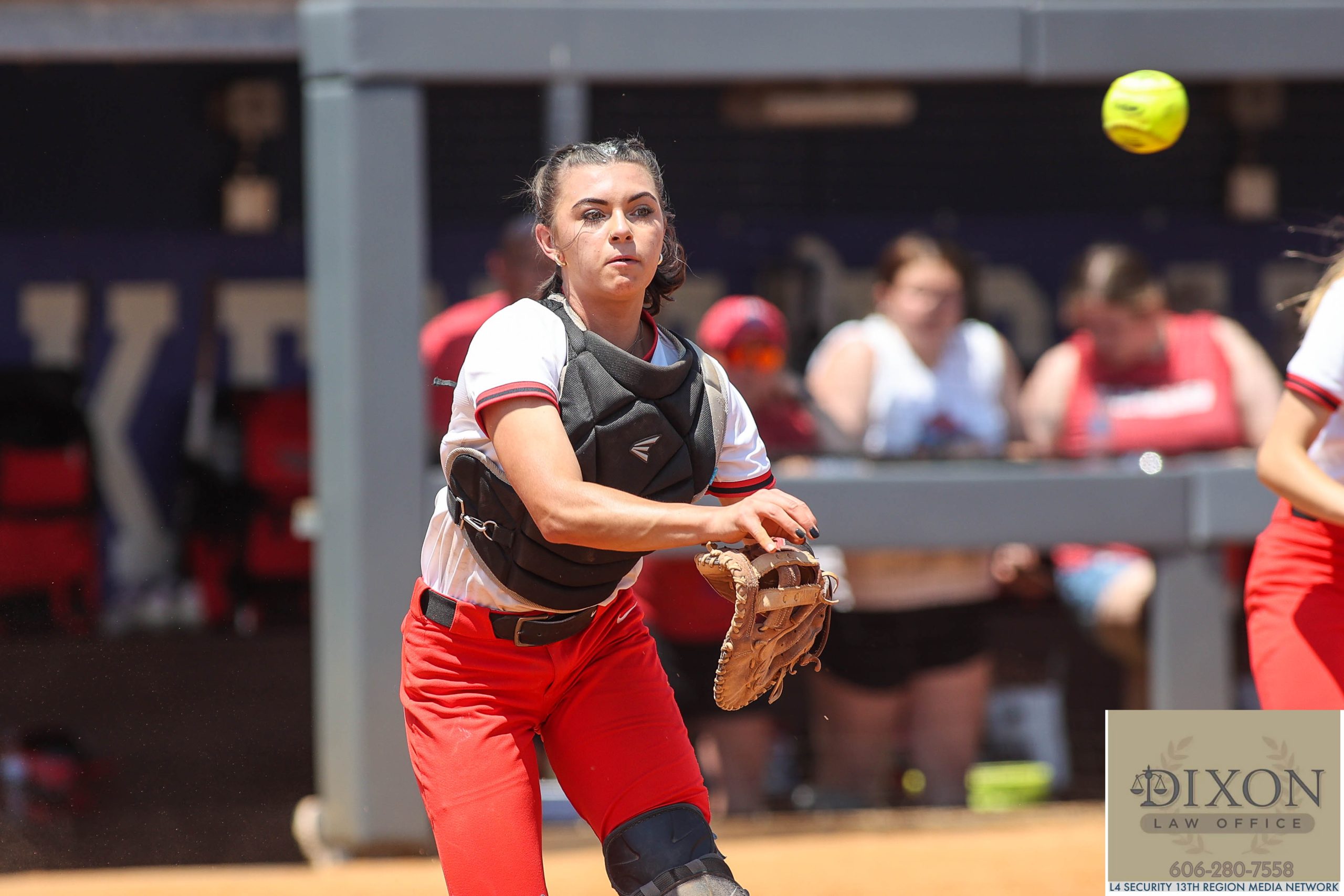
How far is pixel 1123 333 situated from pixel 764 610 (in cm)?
304

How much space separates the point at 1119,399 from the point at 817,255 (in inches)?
78.0

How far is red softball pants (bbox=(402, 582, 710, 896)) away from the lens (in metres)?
2.51

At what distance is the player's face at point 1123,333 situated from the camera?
5.08 m

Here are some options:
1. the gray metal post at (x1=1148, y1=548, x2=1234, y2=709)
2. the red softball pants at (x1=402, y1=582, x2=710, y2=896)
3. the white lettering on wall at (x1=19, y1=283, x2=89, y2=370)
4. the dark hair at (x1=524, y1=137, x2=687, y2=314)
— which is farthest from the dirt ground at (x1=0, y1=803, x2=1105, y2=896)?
the white lettering on wall at (x1=19, y1=283, x2=89, y2=370)

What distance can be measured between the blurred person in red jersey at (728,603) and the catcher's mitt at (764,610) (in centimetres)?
204

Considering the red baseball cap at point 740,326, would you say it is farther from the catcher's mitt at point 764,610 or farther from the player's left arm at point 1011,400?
the catcher's mitt at point 764,610

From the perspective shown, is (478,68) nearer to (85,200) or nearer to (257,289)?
(257,289)

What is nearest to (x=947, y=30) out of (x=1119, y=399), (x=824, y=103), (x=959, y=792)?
(x=824, y=103)

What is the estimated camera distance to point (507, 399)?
2.40 m

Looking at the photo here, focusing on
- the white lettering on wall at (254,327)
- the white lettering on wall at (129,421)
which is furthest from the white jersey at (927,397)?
the white lettering on wall at (129,421)

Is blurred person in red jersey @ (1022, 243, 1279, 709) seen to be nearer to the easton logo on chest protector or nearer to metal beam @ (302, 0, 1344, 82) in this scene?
metal beam @ (302, 0, 1344, 82)

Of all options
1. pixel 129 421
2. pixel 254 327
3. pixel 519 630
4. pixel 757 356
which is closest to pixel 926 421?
pixel 757 356

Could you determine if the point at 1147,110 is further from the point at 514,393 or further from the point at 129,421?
the point at 129,421

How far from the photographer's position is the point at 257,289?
274 inches
